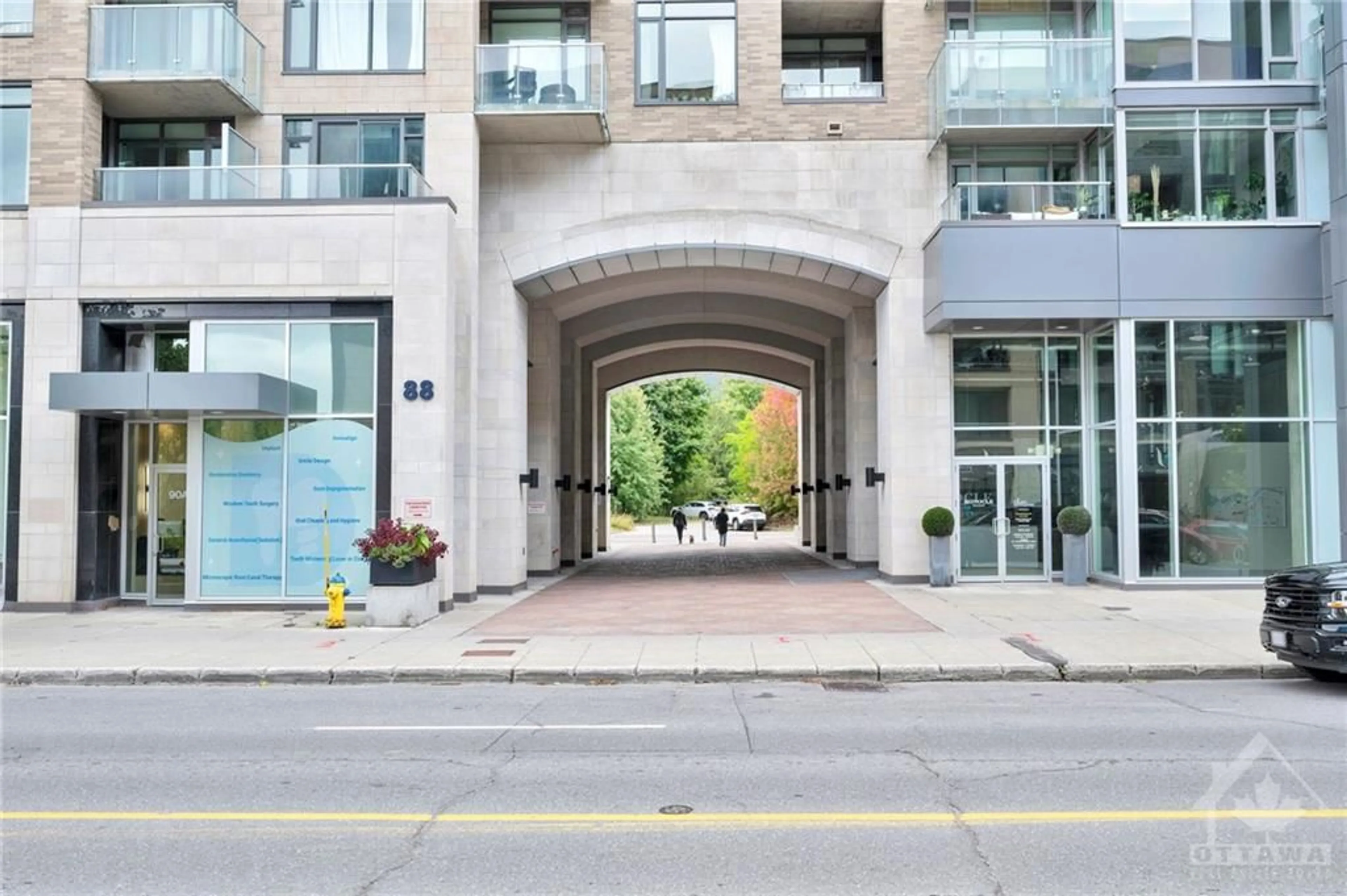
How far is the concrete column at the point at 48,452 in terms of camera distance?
56.1 ft

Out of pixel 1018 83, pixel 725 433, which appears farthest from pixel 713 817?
pixel 725 433

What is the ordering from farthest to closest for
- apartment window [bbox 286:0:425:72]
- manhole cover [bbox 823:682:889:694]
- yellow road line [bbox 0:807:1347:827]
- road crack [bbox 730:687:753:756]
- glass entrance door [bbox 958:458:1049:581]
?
glass entrance door [bbox 958:458:1049:581], apartment window [bbox 286:0:425:72], manhole cover [bbox 823:682:889:694], road crack [bbox 730:687:753:756], yellow road line [bbox 0:807:1347:827]

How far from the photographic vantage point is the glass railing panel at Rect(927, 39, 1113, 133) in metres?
19.6

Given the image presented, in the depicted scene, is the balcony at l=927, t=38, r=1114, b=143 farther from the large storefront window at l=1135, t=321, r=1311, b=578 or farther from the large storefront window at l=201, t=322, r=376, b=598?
the large storefront window at l=201, t=322, r=376, b=598

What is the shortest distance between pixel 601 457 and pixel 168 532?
1996 cm

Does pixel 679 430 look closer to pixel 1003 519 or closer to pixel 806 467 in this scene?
Answer: pixel 806 467

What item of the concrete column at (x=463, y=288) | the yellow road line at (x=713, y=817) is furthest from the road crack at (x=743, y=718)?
the concrete column at (x=463, y=288)

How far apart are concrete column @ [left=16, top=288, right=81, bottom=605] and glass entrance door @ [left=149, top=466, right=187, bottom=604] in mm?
1282

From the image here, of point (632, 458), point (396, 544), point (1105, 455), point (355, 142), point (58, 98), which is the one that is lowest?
point (396, 544)

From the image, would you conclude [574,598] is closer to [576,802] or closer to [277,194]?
[277,194]

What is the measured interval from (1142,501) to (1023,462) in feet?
8.29

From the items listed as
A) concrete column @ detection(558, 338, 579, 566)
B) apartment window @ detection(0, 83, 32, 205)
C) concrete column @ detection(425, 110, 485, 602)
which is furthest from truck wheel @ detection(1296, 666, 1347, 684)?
apartment window @ detection(0, 83, 32, 205)

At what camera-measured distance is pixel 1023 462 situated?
68.7 feet

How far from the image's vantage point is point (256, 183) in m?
18.1
